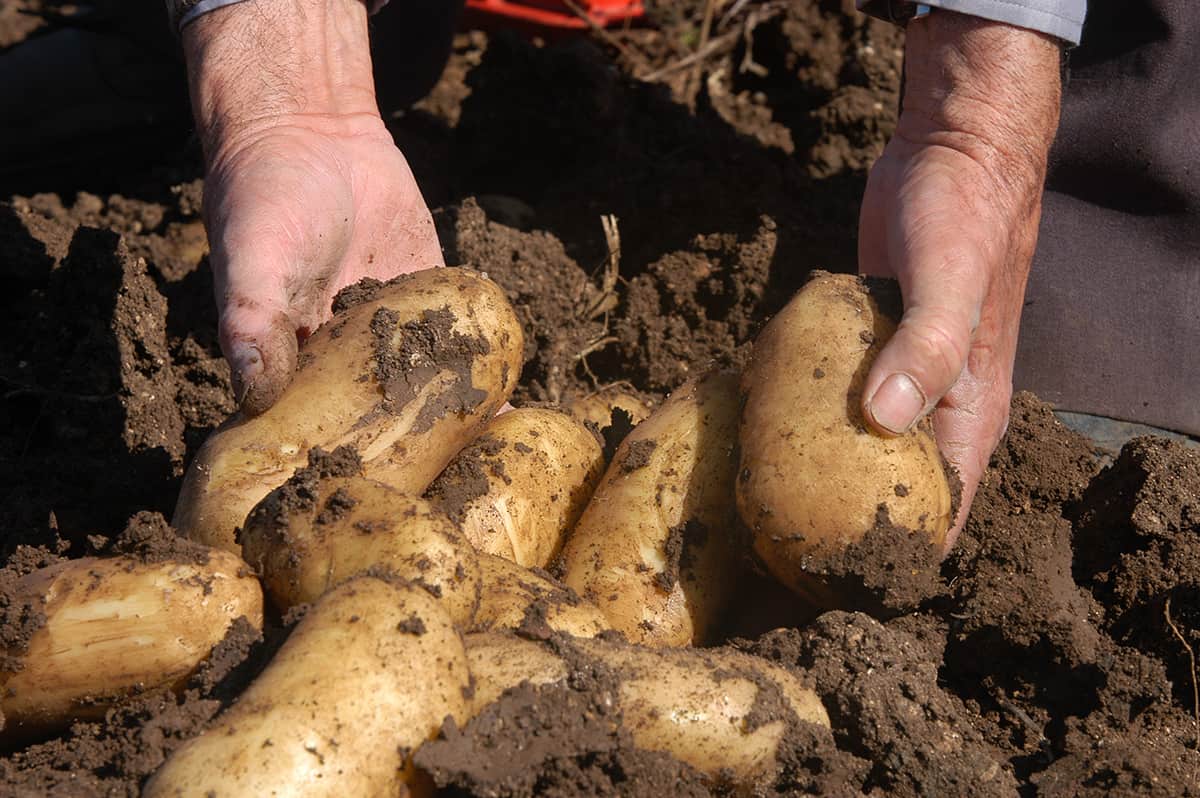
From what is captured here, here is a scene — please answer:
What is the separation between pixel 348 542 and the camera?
1.81 meters

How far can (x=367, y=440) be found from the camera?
215 cm

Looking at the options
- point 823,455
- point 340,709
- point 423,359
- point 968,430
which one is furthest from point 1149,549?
point 340,709

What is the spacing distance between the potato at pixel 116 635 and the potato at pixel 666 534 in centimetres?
70

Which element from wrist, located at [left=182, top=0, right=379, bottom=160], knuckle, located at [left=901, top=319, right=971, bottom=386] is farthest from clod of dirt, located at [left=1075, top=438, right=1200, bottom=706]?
wrist, located at [left=182, top=0, right=379, bottom=160]

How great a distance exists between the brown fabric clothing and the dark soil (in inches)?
21.2

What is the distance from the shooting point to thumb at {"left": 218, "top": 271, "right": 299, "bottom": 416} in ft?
6.77

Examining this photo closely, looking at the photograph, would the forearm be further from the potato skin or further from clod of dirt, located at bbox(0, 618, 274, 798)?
clod of dirt, located at bbox(0, 618, 274, 798)

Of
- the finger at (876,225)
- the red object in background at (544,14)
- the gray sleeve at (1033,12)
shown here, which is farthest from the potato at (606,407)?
the red object in background at (544,14)

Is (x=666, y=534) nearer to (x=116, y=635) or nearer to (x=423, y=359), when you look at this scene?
(x=423, y=359)

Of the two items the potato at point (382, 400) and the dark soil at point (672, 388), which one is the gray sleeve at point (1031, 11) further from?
the potato at point (382, 400)

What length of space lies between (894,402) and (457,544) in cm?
83

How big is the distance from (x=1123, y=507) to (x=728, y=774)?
114cm

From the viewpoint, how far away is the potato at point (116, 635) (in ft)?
5.79

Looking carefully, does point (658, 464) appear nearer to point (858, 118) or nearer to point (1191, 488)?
point (1191, 488)
